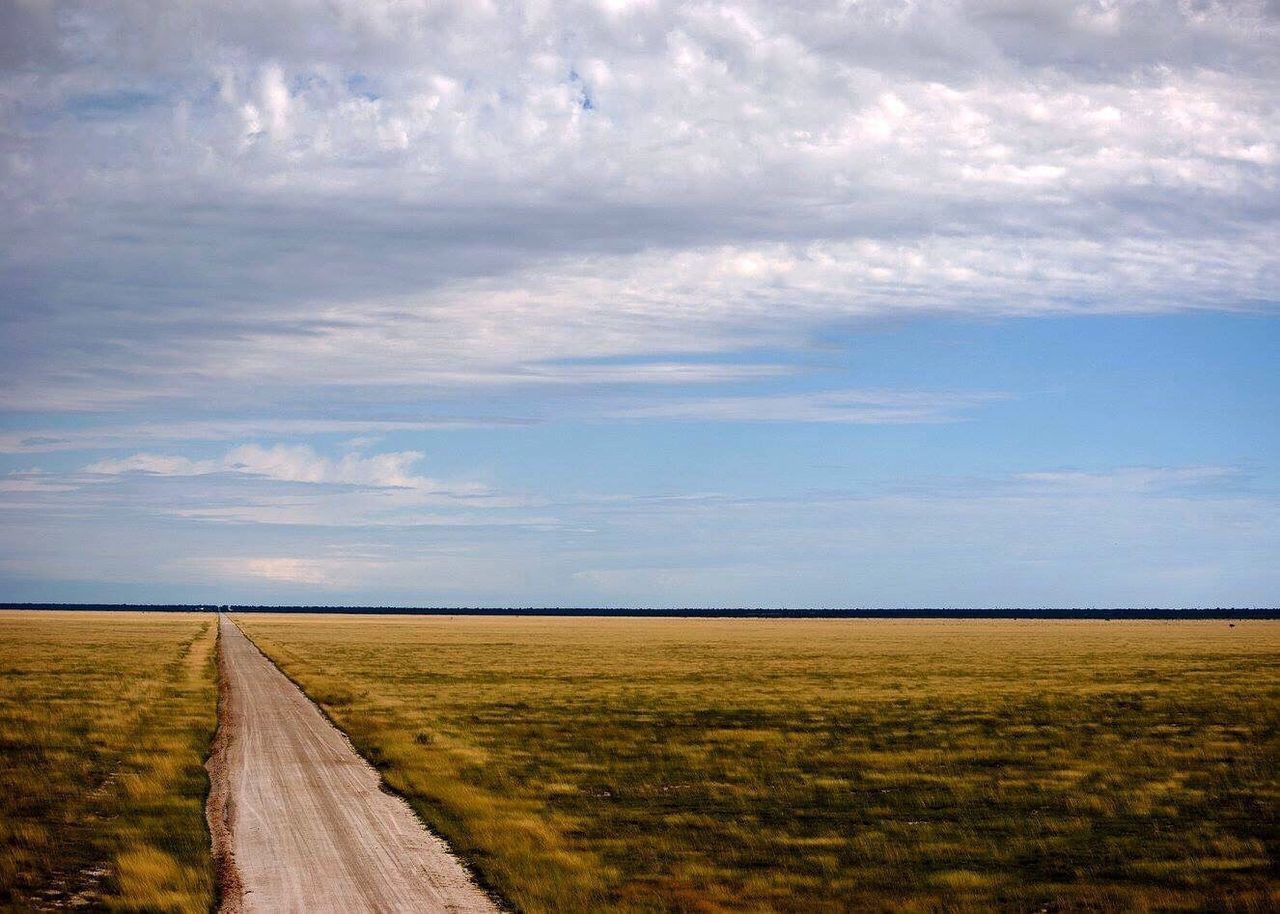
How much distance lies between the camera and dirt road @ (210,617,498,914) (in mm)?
13023

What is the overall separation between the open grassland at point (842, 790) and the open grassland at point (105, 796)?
371 cm

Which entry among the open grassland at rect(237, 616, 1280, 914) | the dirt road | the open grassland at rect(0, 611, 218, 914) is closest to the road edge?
the dirt road

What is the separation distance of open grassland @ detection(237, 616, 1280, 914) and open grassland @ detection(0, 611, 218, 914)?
146 inches

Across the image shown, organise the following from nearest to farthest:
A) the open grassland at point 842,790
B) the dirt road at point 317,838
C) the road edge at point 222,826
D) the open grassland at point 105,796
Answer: the dirt road at point 317,838
the road edge at point 222,826
the open grassland at point 105,796
the open grassland at point 842,790

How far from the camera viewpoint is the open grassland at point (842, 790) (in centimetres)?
1544

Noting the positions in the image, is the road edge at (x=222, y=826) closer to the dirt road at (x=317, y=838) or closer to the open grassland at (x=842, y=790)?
the dirt road at (x=317, y=838)

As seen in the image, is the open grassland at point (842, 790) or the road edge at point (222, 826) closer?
the road edge at point (222, 826)

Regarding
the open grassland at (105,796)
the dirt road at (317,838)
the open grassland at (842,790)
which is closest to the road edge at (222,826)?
the dirt road at (317,838)

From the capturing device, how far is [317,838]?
16141 mm

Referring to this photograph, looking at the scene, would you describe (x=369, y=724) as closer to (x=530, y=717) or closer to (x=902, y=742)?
(x=530, y=717)

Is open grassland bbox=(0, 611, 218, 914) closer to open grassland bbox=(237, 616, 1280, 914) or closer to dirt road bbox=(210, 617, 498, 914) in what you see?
dirt road bbox=(210, 617, 498, 914)

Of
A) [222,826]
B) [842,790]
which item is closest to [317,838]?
[222,826]

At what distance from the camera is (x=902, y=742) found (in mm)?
30938

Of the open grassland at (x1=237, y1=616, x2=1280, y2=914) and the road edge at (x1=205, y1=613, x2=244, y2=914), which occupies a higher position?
the road edge at (x1=205, y1=613, x2=244, y2=914)
